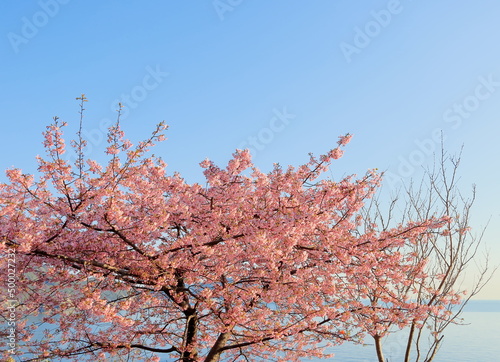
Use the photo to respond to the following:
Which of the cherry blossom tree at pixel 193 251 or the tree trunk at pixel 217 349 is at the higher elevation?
the cherry blossom tree at pixel 193 251

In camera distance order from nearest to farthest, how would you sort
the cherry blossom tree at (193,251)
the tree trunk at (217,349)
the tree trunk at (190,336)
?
the cherry blossom tree at (193,251), the tree trunk at (190,336), the tree trunk at (217,349)

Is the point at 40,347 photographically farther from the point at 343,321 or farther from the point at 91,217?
the point at 343,321

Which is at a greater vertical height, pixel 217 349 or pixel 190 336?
pixel 190 336

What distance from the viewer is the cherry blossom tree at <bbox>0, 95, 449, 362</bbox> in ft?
20.3

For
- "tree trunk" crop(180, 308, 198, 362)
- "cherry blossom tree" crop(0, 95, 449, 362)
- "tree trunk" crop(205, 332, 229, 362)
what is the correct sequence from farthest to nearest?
1. "tree trunk" crop(205, 332, 229, 362)
2. "tree trunk" crop(180, 308, 198, 362)
3. "cherry blossom tree" crop(0, 95, 449, 362)

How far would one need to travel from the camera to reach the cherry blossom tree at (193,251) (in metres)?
6.19

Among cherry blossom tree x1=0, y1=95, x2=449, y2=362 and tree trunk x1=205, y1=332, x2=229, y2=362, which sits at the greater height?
cherry blossom tree x1=0, y1=95, x2=449, y2=362

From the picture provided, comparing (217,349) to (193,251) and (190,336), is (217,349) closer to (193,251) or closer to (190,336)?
(190,336)

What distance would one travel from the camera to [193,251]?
6.79 metres

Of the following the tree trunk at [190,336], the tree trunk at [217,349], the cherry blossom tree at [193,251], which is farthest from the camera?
the tree trunk at [217,349]

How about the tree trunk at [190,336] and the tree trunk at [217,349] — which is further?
the tree trunk at [217,349]

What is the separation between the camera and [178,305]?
7.77 meters

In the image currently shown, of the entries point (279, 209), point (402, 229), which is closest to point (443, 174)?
point (402, 229)

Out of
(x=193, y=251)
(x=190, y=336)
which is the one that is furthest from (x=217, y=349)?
(x=193, y=251)
